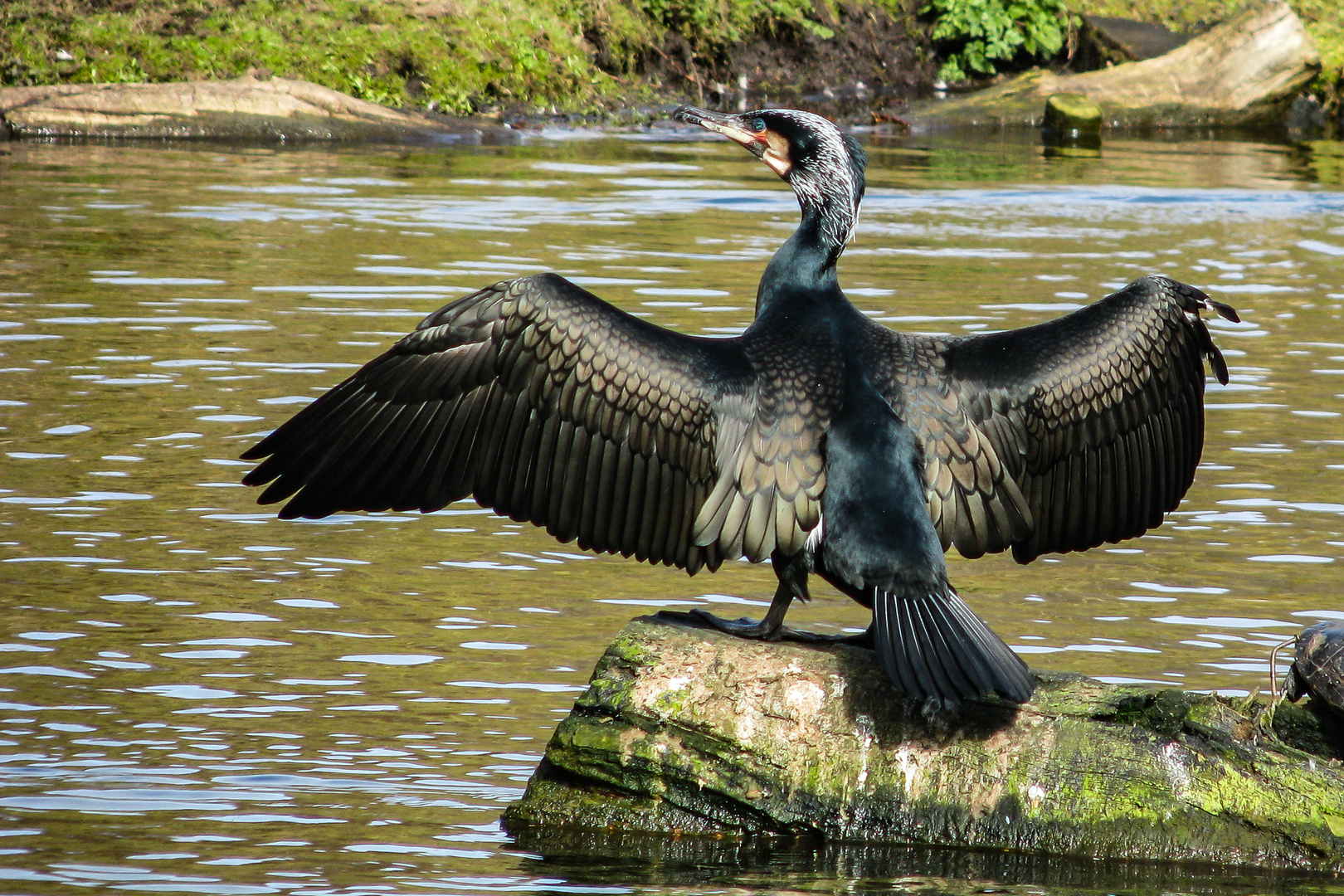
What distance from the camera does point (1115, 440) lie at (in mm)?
5160

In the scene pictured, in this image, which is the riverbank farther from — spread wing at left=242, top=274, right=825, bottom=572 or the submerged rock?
spread wing at left=242, top=274, right=825, bottom=572

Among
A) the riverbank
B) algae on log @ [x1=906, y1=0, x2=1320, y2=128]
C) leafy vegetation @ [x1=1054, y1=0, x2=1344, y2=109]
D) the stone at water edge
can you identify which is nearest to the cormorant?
the riverbank

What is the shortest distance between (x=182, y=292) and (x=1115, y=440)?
8.74m

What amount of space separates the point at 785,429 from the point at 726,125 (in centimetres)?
134

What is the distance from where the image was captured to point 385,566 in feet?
23.4

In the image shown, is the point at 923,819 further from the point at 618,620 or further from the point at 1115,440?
the point at 618,620

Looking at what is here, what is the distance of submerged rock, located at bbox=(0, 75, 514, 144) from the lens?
20.1 metres

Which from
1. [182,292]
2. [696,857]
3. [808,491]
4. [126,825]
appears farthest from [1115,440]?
[182,292]

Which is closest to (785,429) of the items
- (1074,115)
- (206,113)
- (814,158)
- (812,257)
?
(812,257)

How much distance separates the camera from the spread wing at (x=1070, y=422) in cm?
489

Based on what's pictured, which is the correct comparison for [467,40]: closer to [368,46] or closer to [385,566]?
[368,46]

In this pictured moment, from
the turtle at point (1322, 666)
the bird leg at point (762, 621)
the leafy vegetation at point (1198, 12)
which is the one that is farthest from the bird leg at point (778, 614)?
the leafy vegetation at point (1198, 12)

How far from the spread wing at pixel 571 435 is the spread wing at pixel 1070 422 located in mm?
456

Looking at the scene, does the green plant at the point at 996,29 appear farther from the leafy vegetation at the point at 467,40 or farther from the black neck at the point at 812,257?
the black neck at the point at 812,257
